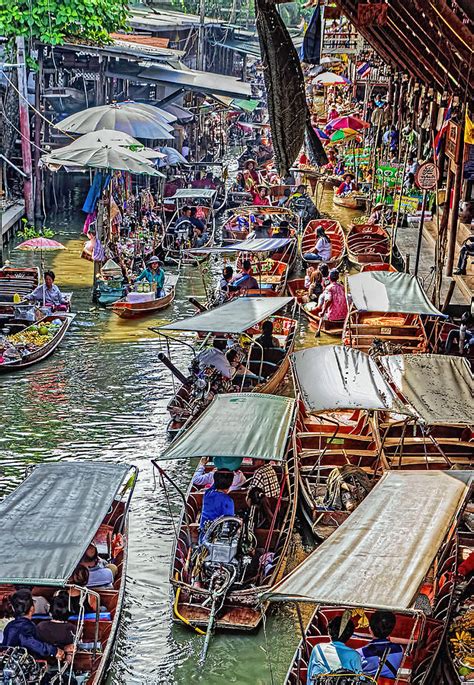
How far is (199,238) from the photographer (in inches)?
888

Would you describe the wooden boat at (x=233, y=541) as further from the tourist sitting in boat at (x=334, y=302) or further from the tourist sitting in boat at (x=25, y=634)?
the tourist sitting in boat at (x=334, y=302)

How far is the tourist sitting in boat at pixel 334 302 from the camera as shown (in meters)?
17.6

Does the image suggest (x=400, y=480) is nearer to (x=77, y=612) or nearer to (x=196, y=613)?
(x=196, y=613)

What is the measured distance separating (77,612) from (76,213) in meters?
21.0

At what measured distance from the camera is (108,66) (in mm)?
26812

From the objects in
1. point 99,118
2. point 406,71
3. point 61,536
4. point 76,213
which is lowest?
point 76,213

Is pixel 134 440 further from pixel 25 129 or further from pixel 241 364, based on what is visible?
pixel 25 129

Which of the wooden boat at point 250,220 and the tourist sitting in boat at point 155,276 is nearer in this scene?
the tourist sitting in boat at point 155,276

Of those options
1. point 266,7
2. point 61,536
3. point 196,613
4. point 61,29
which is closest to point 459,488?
point 196,613

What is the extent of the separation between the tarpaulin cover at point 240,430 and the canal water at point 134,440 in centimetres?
133

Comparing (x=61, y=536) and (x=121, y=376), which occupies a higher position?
(x=61, y=536)

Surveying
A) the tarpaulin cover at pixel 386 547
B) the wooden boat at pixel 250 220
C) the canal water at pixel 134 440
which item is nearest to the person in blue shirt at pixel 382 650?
the tarpaulin cover at pixel 386 547

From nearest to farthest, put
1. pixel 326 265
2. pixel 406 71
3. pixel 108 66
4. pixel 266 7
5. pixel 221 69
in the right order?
pixel 266 7
pixel 326 265
pixel 406 71
pixel 108 66
pixel 221 69

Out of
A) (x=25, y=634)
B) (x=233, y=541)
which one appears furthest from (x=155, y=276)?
(x=25, y=634)
